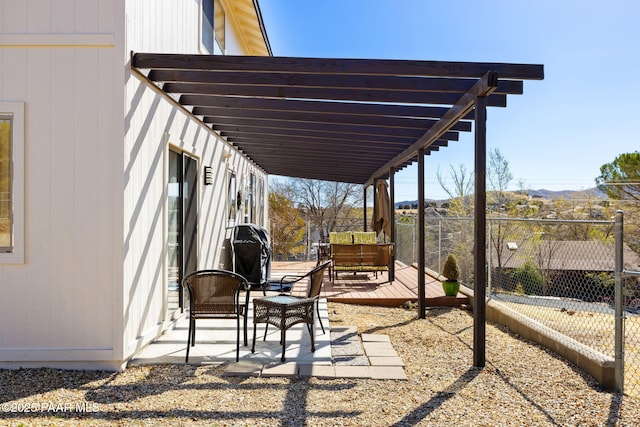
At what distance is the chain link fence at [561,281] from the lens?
570cm

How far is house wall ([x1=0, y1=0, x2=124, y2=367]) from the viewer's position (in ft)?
13.0

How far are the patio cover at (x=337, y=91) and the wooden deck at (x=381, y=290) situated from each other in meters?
2.27

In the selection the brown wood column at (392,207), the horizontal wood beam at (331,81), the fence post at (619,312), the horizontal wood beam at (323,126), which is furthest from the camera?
the brown wood column at (392,207)

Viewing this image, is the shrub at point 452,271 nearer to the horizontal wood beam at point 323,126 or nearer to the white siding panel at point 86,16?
the horizontal wood beam at point 323,126

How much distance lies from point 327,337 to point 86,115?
3166 millimetres

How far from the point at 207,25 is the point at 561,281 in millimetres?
7942

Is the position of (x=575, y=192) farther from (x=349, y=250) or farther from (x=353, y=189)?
(x=349, y=250)

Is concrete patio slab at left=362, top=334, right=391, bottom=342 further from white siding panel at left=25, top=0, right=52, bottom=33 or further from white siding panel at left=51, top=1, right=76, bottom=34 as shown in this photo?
white siding panel at left=25, top=0, right=52, bottom=33

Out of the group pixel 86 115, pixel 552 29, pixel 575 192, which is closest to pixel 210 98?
pixel 86 115

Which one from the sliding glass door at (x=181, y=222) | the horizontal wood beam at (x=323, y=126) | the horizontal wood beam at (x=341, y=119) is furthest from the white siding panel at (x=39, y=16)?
the horizontal wood beam at (x=323, y=126)

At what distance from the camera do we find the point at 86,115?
397 cm

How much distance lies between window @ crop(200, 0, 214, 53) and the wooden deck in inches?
166

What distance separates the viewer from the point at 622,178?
19672mm

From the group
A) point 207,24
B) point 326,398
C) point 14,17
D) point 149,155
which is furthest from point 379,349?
point 207,24
